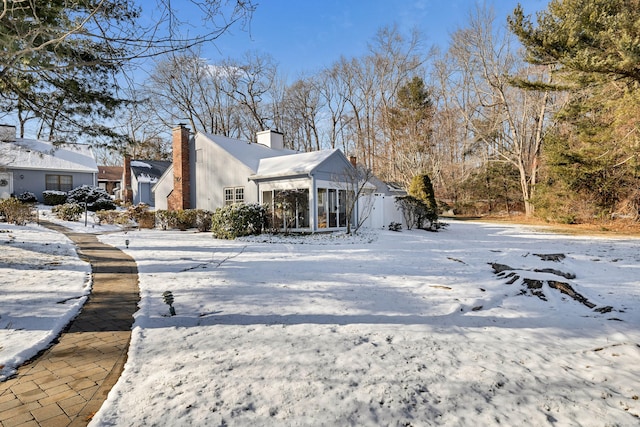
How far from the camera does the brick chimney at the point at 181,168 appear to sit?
1725 cm

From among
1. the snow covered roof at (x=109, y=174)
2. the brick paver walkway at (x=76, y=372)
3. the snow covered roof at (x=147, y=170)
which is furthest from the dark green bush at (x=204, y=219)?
the snow covered roof at (x=109, y=174)

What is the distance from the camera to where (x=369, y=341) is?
380 cm

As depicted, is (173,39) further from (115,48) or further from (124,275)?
(124,275)

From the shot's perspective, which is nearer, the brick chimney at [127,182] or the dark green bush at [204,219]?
the dark green bush at [204,219]

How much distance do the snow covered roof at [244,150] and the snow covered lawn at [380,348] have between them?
Result: 30.5ft

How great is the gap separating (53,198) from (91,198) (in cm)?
331

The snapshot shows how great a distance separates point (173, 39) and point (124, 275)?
4388 mm

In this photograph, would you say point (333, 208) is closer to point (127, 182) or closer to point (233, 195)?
point (233, 195)

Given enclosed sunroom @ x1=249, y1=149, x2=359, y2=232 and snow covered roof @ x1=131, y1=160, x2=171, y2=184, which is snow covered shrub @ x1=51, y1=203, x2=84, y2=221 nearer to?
enclosed sunroom @ x1=249, y1=149, x2=359, y2=232

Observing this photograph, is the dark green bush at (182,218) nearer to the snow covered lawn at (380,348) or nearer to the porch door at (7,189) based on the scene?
the snow covered lawn at (380,348)

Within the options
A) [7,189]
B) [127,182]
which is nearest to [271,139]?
[127,182]

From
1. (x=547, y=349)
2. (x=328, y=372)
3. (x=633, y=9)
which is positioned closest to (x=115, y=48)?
(x=328, y=372)

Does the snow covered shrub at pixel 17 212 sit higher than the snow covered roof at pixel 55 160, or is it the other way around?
the snow covered roof at pixel 55 160

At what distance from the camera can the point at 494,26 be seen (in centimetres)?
2489
